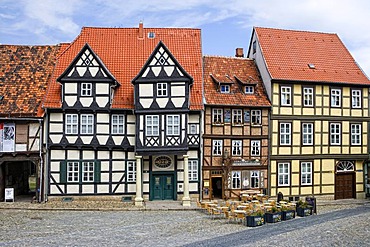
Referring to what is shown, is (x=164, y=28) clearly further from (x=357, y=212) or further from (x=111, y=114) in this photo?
(x=357, y=212)

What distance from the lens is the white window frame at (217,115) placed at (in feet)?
95.3

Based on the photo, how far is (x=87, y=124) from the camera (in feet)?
91.1

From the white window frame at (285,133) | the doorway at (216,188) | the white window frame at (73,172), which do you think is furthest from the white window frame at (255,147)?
the white window frame at (73,172)

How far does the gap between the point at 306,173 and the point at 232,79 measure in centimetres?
801

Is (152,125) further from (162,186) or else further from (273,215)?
(273,215)

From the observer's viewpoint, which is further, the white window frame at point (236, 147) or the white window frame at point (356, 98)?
the white window frame at point (356, 98)

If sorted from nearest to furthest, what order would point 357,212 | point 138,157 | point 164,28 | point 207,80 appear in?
point 357,212 < point 138,157 < point 207,80 < point 164,28

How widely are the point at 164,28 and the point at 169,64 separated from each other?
238 inches

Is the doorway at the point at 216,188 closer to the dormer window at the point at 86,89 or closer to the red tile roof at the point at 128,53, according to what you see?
the red tile roof at the point at 128,53

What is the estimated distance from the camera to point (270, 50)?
32.0 m

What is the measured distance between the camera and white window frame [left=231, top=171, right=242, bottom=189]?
2934 cm

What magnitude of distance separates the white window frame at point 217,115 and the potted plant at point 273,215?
8.27 metres

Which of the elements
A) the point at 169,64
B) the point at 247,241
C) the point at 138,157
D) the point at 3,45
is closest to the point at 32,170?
the point at 3,45

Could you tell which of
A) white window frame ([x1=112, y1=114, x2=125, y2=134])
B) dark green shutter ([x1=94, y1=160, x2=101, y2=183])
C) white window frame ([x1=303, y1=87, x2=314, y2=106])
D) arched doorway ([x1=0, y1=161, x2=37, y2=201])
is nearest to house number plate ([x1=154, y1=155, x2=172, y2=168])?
white window frame ([x1=112, y1=114, x2=125, y2=134])
